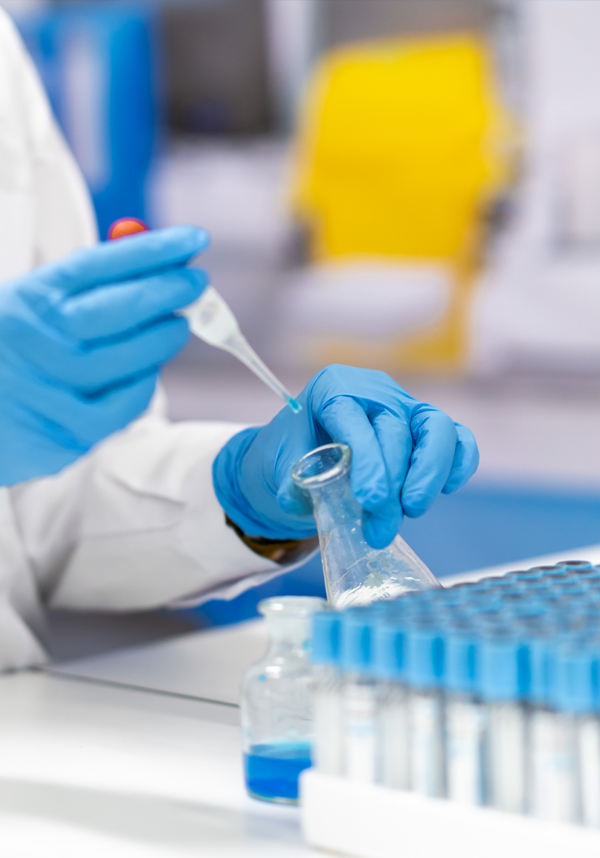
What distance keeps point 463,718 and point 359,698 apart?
0.17ft

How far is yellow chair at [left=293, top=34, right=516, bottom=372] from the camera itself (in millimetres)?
3818

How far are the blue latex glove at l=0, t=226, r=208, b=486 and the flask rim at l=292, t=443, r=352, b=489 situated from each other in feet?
0.62

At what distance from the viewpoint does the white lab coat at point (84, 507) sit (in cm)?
100

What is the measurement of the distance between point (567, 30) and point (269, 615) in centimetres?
344

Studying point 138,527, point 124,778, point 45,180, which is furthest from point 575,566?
point 45,180

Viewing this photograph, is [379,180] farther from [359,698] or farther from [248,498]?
[359,698]

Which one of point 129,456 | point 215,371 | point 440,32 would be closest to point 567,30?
point 440,32

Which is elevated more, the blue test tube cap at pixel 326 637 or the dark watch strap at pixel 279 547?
the blue test tube cap at pixel 326 637

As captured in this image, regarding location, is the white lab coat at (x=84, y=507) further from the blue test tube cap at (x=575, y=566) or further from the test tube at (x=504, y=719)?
the test tube at (x=504, y=719)

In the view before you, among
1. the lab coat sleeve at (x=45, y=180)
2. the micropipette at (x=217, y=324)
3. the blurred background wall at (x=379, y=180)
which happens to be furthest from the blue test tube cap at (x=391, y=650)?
the blurred background wall at (x=379, y=180)

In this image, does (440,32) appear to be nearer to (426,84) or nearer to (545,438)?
(426,84)

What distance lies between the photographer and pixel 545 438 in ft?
10.7

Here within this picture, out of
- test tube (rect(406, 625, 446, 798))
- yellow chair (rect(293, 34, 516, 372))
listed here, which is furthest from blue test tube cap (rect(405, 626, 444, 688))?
yellow chair (rect(293, 34, 516, 372))

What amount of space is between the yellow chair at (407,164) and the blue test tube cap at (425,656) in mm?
3494
